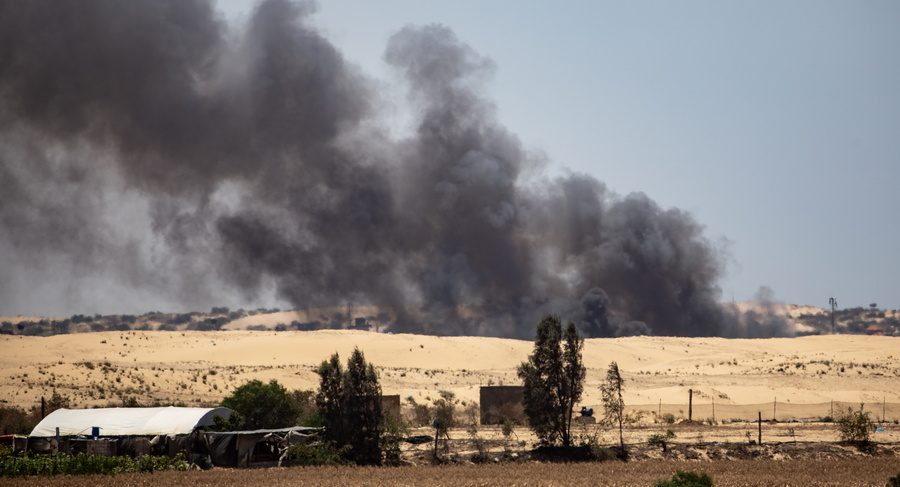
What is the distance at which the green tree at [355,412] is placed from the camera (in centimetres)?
4050

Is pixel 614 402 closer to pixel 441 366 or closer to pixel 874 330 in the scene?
pixel 441 366

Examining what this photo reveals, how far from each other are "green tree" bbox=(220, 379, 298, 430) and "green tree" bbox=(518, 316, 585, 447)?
34.1ft

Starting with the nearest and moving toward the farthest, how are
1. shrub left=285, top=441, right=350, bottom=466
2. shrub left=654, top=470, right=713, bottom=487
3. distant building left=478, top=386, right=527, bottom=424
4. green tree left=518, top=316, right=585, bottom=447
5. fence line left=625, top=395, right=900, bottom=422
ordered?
shrub left=654, top=470, right=713, bottom=487 → shrub left=285, top=441, right=350, bottom=466 → green tree left=518, top=316, right=585, bottom=447 → distant building left=478, top=386, right=527, bottom=424 → fence line left=625, top=395, right=900, bottom=422

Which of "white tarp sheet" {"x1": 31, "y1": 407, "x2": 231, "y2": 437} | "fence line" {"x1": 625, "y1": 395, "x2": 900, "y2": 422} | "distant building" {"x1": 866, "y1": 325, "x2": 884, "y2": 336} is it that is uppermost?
"distant building" {"x1": 866, "y1": 325, "x2": 884, "y2": 336}

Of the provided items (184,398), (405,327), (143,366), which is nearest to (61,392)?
(184,398)

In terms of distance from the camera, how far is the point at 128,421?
40969 millimetres

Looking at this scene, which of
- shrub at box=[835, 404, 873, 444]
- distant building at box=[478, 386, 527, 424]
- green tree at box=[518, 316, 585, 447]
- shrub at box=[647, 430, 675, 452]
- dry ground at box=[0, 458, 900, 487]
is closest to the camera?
dry ground at box=[0, 458, 900, 487]

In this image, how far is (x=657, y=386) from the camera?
2822 inches

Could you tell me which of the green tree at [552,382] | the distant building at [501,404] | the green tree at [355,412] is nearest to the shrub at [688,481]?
the green tree at [552,382]

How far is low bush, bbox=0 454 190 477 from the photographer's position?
35.7 m

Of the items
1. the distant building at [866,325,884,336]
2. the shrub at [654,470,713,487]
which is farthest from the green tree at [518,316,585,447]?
the distant building at [866,325,884,336]

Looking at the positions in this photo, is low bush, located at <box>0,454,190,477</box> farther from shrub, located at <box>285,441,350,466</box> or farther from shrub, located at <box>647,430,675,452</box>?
shrub, located at <box>647,430,675,452</box>

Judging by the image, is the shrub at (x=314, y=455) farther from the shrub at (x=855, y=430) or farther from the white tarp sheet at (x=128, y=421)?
the shrub at (x=855, y=430)

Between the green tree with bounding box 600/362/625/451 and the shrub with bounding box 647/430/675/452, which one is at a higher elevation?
the green tree with bounding box 600/362/625/451
